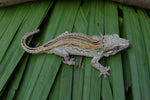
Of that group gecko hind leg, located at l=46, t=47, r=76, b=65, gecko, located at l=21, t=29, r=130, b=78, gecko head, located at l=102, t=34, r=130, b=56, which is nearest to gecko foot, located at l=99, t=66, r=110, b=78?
gecko, located at l=21, t=29, r=130, b=78

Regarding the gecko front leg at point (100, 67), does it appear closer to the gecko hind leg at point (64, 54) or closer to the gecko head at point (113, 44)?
the gecko head at point (113, 44)

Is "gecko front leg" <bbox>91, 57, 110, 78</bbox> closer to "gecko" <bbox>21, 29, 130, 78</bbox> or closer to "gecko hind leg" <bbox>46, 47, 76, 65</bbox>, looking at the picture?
"gecko" <bbox>21, 29, 130, 78</bbox>

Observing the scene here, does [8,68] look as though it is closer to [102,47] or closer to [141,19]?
[102,47]

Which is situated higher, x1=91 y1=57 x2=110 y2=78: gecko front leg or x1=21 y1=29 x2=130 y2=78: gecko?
x1=21 y1=29 x2=130 y2=78: gecko

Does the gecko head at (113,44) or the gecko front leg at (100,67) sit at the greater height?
the gecko head at (113,44)

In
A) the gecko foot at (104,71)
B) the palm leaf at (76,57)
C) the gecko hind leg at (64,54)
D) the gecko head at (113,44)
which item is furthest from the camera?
the gecko hind leg at (64,54)

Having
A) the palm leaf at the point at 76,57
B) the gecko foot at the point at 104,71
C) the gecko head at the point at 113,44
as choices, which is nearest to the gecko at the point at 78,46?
the gecko head at the point at 113,44

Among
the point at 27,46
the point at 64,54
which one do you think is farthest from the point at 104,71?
the point at 27,46

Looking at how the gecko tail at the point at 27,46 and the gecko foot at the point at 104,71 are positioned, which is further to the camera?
the gecko tail at the point at 27,46
